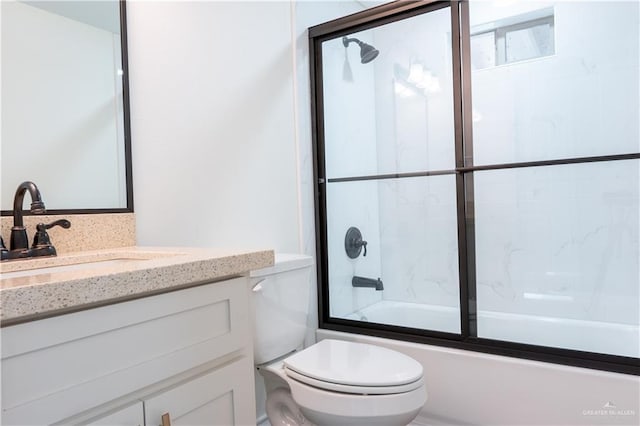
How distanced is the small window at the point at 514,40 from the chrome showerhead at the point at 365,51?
1.74 ft

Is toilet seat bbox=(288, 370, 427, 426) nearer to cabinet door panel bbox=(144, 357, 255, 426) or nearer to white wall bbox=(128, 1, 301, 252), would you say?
cabinet door panel bbox=(144, 357, 255, 426)

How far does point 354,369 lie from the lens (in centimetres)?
136

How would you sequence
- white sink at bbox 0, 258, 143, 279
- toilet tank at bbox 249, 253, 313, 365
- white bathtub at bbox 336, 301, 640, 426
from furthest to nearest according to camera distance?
white bathtub at bbox 336, 301, 640, 426 → toilet tank at bbox 249, 253, 313, 365 → white sink at bbox 0, 258, 143, 279

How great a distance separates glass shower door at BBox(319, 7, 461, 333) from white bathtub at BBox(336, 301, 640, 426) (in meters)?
0.34

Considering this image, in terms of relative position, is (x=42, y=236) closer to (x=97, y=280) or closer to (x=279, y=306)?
(x=97, y=280)

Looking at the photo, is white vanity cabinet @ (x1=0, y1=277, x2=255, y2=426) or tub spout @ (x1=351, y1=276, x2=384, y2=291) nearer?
white vanity cabinet @ (x1=0, y1=277, x2=255, y2=426)

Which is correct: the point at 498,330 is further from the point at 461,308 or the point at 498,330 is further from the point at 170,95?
the point at 170,95

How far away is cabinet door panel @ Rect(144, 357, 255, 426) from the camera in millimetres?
799

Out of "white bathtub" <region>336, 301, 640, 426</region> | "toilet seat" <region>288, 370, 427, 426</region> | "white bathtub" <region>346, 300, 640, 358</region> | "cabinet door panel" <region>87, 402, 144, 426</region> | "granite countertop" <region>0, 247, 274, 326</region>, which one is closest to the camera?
"granite countertop" <region>0, 247, 274, 326</region>

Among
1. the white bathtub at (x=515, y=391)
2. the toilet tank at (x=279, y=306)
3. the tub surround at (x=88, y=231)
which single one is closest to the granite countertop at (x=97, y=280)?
the tub surround at (x=88, y=231)

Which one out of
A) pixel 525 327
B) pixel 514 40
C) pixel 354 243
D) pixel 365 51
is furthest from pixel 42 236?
pixel 514 40

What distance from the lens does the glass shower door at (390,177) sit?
2316 millimetres

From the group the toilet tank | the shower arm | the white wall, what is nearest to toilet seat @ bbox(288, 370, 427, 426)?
the toilet tank

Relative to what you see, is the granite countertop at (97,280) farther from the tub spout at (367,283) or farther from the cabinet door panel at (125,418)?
the tub spout at (367,283)
